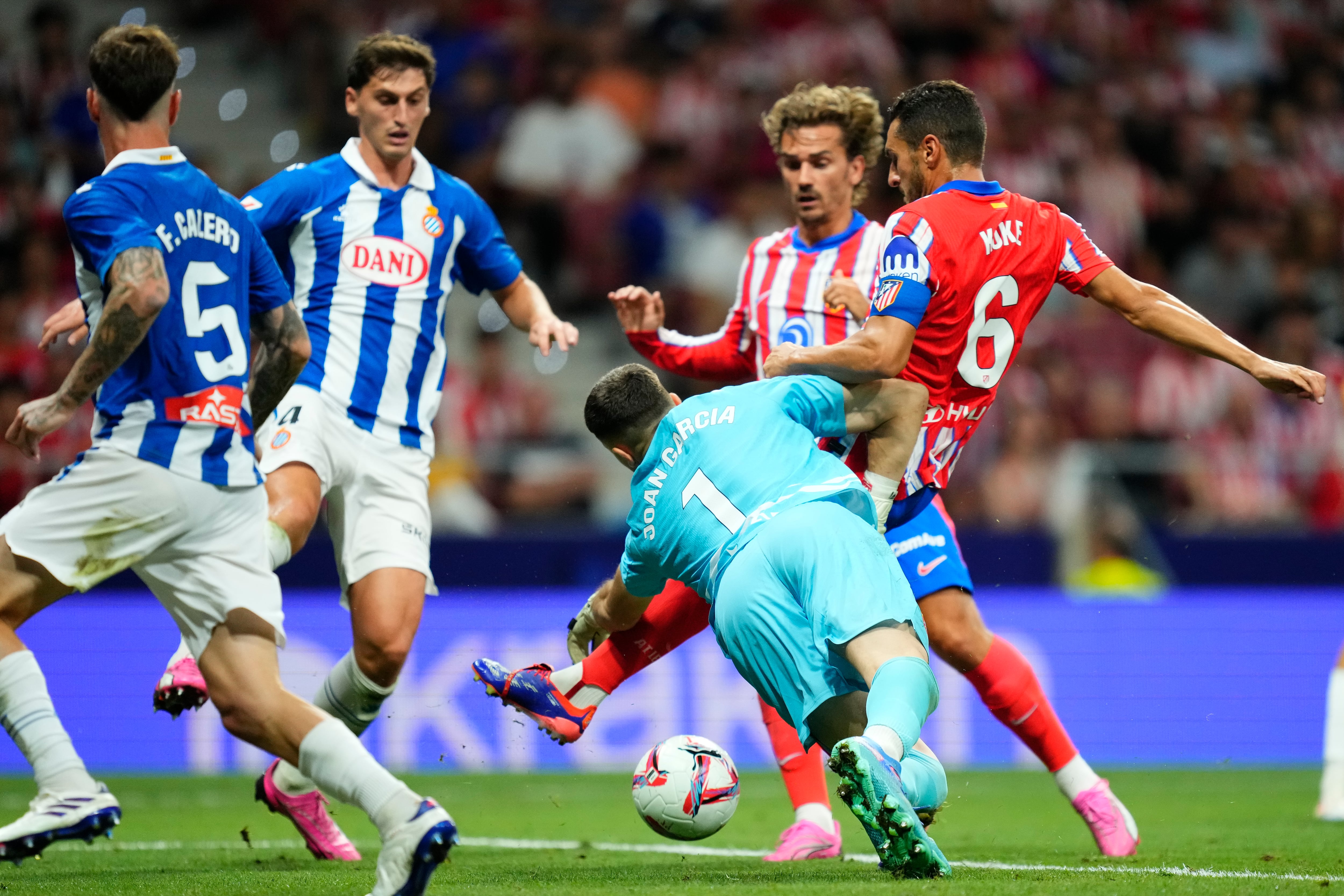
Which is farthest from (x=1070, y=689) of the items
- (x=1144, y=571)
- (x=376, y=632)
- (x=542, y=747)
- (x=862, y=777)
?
(x=862, y=777)

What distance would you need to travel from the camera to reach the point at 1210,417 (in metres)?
13.1

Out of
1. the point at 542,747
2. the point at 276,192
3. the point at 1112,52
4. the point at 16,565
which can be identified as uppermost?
the point at 1112,52

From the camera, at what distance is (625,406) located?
5.09m

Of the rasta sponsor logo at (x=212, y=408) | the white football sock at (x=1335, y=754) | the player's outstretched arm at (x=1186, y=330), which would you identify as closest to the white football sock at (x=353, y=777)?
the rasta sponsor logo at (x=212, y=408)

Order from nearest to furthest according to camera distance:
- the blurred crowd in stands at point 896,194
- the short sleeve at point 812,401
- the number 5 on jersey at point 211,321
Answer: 1. the number 5 on jersey at point 211,321
2. the short sleeve at point 812,401
3. the blurred crowd in stands at point 896,194

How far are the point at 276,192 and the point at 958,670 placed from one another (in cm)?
320

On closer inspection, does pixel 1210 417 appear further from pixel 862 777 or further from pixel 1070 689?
pixel 862 777

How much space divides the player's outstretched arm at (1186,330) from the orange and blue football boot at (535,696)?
2.36 metres

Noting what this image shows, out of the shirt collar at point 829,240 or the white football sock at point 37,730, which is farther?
the shirt collar at point 829,240

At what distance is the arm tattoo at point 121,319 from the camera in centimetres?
432

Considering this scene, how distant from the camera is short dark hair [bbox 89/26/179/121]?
4.49 meters

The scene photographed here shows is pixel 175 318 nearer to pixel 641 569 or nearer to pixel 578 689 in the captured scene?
pixel 641 569

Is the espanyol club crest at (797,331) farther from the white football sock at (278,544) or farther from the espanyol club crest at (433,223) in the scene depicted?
the white football sock at (278,544)

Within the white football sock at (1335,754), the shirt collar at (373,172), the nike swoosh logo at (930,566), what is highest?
the shirt collar at (373,172)
